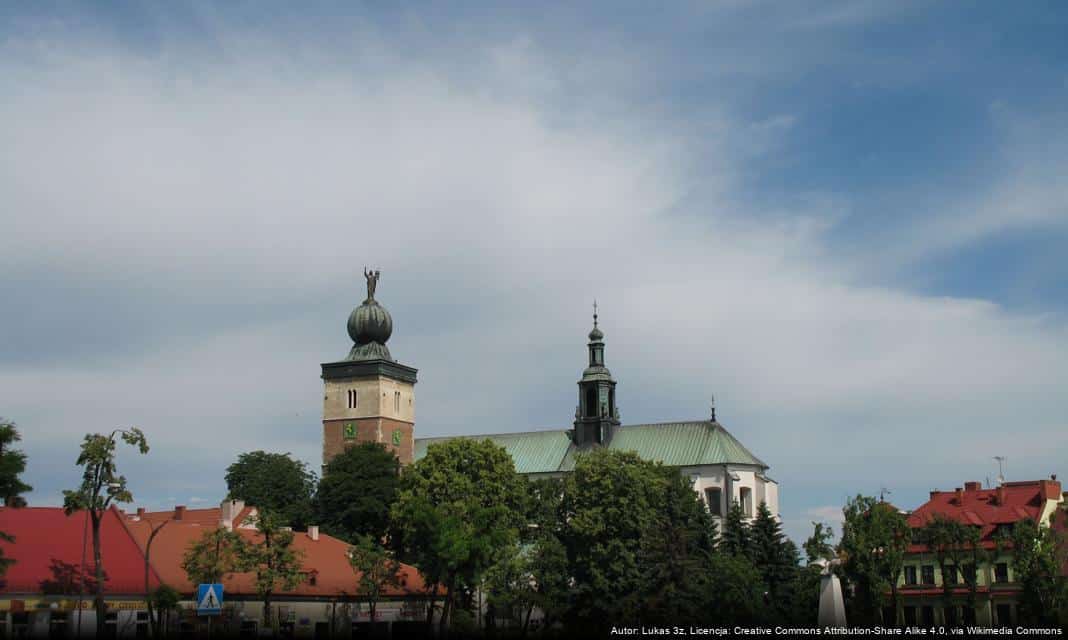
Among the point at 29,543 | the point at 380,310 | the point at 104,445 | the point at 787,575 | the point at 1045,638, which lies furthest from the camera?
the point at 380,310

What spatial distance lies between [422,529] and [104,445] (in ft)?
64.7

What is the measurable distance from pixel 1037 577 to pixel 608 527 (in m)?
21.9

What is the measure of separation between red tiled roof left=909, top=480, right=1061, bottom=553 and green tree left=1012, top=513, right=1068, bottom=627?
7.90 metres

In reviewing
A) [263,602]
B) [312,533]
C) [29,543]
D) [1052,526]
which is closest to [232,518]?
[312,533]

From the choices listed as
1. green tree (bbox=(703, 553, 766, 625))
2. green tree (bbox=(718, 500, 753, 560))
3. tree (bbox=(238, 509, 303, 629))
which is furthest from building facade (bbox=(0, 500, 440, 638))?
green tree (bbox=(718, 500, 753, 560))

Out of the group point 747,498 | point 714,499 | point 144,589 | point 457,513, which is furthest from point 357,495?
point 747,498

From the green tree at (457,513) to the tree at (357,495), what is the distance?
13.4 feet

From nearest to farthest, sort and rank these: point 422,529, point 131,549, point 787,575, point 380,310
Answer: point 131,549 < point 422,529 < point 787,575 < point 380,310

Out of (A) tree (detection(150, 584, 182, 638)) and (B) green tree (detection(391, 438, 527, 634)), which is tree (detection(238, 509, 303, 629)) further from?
(B) green tree (detection(391, 438, 527, 634))

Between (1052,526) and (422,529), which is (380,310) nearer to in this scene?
(422,529)

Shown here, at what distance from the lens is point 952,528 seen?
62219 mm

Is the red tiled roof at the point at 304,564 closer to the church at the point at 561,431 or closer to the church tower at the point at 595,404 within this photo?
the church at the point at 561,431

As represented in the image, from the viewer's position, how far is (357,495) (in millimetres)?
81312

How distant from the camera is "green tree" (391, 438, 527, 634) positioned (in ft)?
190
